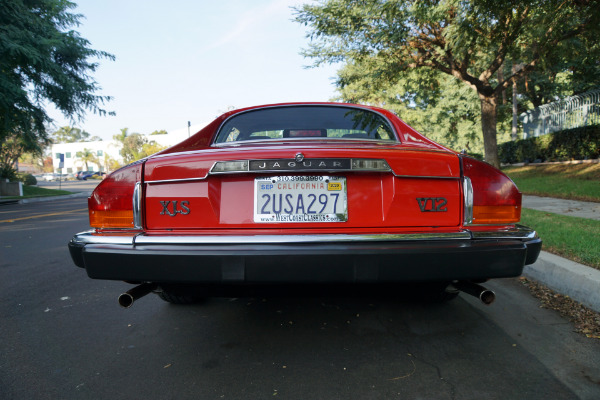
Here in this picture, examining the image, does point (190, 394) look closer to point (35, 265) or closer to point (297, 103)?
point (297, 103)

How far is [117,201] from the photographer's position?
231 centimetres

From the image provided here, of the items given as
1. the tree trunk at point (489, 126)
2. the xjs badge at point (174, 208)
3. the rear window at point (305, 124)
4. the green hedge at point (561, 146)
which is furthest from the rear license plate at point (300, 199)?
the tree trunk at point (489, 126)

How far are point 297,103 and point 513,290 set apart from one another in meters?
2.49

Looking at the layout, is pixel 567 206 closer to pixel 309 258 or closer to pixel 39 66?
pixel 309 258

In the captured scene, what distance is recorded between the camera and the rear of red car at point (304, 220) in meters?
2.02

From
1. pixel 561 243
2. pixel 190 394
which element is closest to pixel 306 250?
pixel 190 394

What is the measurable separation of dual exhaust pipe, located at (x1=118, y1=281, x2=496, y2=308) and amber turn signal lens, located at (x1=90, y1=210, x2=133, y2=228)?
1.24 feet

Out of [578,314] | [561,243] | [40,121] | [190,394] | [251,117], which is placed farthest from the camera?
[40,121]

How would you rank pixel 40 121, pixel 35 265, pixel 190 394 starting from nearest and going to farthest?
1. pixel 190 394
2. pixel 35 265
3. pixel 40 121

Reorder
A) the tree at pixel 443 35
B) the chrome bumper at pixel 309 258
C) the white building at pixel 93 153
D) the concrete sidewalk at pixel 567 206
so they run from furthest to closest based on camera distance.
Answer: the white building at pixel 93 153, the tree at pixel 443 35, the concrete sidewalk at pixel 567 206, the chrome bumper at pixel 309 258

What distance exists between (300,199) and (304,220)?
11 centimetres

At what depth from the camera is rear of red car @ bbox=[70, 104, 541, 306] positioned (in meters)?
2.02

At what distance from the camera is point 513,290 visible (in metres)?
3.61

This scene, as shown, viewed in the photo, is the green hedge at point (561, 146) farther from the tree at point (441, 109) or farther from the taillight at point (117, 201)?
the taillight at point (117, 201)
